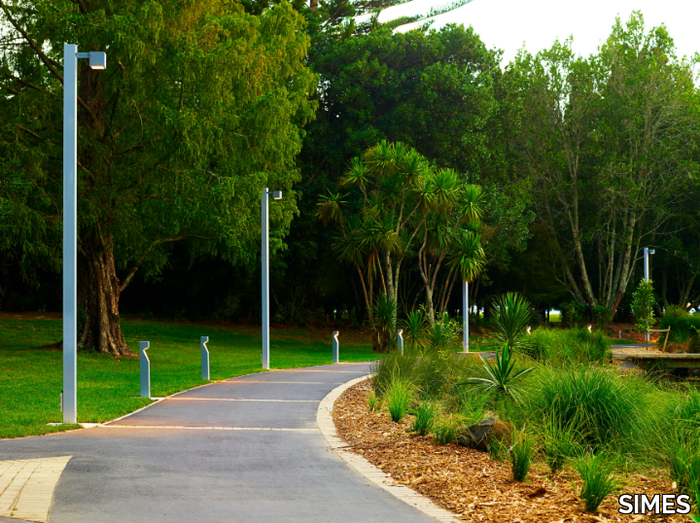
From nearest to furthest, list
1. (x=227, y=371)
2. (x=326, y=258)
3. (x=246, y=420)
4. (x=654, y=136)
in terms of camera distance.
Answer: (x=246, y=420)
(x=227, y=371)
(x=326, y=258)
(x=654, y=136)

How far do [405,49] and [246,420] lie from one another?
109 feet

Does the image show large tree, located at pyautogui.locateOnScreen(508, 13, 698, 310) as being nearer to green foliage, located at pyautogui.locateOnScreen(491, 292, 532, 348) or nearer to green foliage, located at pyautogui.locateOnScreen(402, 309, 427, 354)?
green foliage, located at pyautogui.locateOnScreen(402, 309, 427, 354)

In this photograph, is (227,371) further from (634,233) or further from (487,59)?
(634,233)

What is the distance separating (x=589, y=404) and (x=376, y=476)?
290cm

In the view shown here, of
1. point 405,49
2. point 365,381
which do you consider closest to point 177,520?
point 365,381

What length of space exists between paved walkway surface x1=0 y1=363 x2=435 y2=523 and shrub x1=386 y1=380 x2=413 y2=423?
1206 millimetres

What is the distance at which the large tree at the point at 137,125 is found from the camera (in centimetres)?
2223

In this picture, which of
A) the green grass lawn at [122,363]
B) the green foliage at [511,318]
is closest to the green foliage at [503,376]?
the green foliage at [511,318]

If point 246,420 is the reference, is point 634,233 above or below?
above

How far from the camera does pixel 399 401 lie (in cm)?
1139

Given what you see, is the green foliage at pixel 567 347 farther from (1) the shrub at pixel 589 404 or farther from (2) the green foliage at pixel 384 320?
(2) the green foliage at pixel 384 320

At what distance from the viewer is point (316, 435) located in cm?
1042

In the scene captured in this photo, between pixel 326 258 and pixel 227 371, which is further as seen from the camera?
pixel 326 258

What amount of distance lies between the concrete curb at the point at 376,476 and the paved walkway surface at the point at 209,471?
0.11m
